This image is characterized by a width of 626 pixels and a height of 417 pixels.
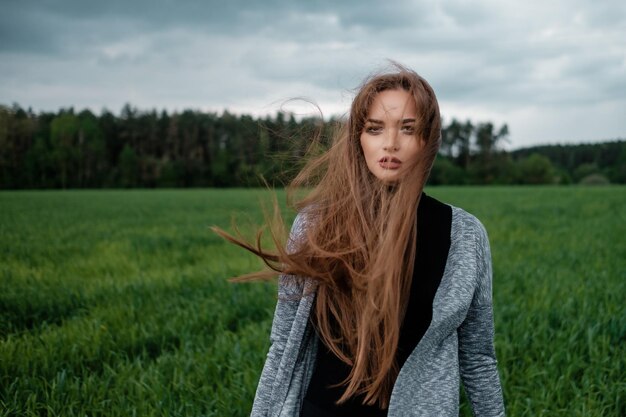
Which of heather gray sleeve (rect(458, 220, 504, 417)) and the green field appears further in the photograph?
the green field

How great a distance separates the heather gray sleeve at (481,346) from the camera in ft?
4.40

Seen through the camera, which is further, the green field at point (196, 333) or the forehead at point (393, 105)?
the green field at point (196, 333)

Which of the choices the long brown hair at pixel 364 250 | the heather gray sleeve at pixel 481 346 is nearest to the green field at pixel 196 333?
the long brown hair at pixel 364 250

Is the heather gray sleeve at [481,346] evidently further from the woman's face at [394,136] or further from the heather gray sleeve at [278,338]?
the heather gray sleeve at [278,338]

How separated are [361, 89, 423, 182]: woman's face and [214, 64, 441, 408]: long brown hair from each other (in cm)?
2

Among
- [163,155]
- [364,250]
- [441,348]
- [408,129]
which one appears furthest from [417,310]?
[163,155]

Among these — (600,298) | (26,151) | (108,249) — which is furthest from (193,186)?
(600,298)

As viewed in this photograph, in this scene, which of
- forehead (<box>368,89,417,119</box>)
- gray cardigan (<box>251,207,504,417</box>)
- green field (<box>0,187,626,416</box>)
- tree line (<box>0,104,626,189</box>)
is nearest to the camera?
gray cardigan (<box>251,207,504,417</box>)

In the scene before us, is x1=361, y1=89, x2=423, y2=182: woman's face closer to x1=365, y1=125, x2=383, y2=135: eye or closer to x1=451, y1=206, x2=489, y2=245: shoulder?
x1=365, y1=125, x2=383, y2=135: eye

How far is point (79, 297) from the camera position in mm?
4289

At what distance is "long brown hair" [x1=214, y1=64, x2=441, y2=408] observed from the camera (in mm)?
1304

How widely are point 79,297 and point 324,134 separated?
343cm

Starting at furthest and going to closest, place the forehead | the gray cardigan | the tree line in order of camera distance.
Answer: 1. the tree line
2. the forehead
3. the gray cardigan

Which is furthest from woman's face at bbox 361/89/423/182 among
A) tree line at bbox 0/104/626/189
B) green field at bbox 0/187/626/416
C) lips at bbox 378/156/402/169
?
tree line at bbox 0/104/626/189
